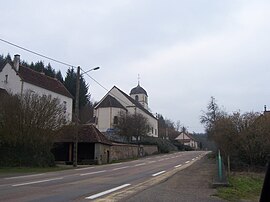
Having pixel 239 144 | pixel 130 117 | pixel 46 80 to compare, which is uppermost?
pixel 46 80

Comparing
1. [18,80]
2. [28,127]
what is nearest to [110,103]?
[18,80]

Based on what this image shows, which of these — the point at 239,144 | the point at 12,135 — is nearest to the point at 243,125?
the point at 239,144

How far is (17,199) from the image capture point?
12.1 metres

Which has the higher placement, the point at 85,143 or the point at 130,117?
the point at 130,117

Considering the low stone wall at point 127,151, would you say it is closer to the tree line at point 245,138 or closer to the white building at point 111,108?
the white building at point 111,108

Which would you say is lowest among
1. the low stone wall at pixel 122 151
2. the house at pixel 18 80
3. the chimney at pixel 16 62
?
the low stone wall at pixel 122 151

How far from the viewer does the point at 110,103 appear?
3413 inches

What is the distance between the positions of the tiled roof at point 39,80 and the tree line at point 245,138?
1315 inches

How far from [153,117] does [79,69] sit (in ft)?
257

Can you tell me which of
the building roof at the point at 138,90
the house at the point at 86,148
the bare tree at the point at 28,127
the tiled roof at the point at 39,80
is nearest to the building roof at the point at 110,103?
the tiled roof at the point at 39,80

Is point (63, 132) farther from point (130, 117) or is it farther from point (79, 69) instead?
point (130, 117)

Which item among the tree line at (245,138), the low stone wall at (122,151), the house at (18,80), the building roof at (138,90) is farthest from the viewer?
the building roof at (138,90)

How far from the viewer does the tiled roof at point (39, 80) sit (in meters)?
58.1

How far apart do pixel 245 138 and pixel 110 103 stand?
5855 cm
